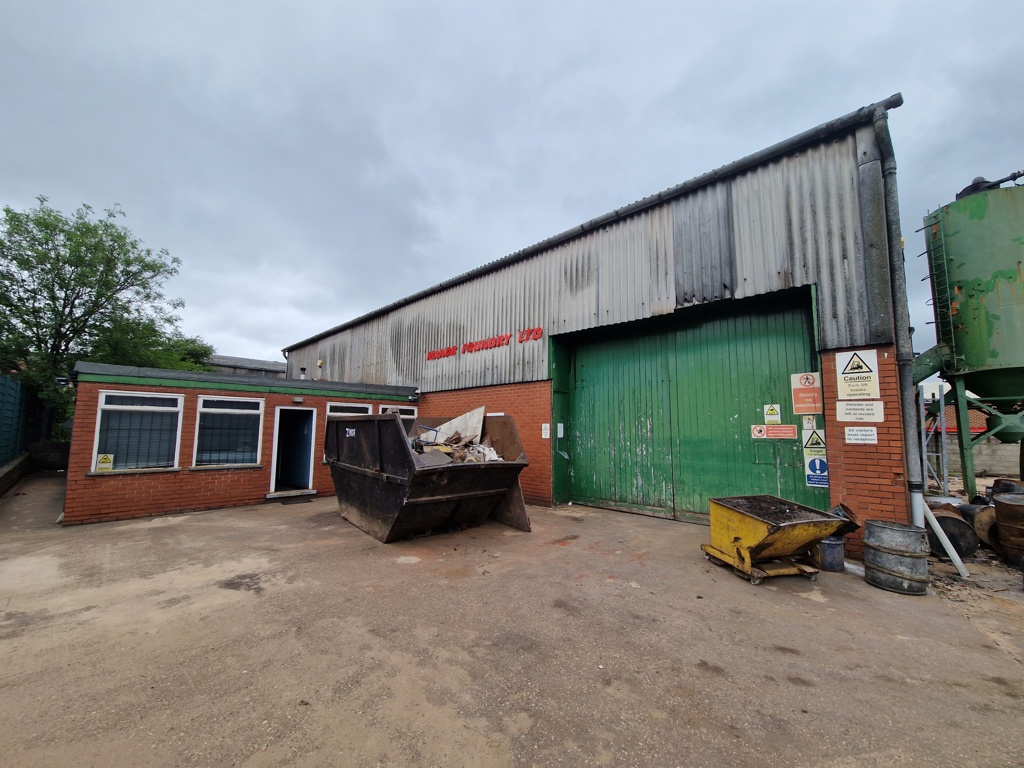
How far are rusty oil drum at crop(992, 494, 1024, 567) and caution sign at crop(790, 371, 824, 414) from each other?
208 cm

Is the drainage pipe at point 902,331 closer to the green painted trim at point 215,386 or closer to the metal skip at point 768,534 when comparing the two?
the metal skip at point 768,534

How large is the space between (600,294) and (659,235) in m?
1.55

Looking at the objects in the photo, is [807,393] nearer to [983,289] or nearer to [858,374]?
[858,374]

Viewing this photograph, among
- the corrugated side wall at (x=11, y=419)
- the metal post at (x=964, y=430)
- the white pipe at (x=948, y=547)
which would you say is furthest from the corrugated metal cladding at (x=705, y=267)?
the corrugated side wall at (x=11, y=419)

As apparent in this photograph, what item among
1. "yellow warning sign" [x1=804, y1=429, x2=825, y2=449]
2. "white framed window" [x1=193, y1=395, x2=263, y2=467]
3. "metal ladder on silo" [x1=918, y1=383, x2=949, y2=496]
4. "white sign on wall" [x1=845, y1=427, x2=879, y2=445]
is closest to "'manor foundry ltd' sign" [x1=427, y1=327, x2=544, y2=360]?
"white framed window" [x1=193, y1=395, x2=263, y2=467]

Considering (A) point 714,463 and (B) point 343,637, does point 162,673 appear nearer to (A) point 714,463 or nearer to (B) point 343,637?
(B) point 343,637

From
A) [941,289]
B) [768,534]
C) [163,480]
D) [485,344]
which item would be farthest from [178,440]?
[941,289]

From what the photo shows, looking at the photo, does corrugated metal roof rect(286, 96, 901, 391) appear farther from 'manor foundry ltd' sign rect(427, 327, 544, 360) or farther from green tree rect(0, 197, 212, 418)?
green tree rect(0, 197, 212, 418)

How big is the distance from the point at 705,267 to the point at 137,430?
36.0ft

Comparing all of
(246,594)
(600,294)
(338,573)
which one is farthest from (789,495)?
(246,594)

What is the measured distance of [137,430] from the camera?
7.80m

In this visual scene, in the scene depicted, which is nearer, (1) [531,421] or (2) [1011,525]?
(2) [1011,525]

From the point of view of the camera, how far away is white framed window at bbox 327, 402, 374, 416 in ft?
33.9

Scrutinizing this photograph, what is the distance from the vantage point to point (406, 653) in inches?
117
